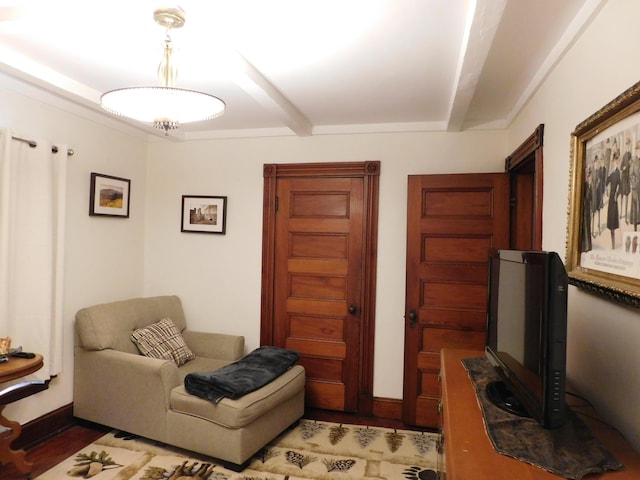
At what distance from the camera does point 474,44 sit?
1.85m

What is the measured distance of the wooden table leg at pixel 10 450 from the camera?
234 cm

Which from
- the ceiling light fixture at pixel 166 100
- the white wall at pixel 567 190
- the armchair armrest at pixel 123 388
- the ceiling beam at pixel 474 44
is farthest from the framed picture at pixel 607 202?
the armchair armrest at pixel 123 388

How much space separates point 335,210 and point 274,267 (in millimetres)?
734

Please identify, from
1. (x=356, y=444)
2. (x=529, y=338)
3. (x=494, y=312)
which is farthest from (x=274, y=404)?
(x=529, y=338)

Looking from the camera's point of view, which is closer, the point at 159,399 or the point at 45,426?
the point at 159,399

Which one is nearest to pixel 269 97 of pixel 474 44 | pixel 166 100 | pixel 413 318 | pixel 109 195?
pixel 166 100

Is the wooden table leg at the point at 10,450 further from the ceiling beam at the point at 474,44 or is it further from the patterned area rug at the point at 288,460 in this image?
the ceiling beam at the point at 474,44

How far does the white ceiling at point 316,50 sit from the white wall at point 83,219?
0.30m

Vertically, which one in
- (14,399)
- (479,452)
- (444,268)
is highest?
(444,268)

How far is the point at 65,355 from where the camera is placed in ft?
10.1

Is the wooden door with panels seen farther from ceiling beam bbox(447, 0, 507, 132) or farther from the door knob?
ceiling beam bbox(447, 0, 507, 132)

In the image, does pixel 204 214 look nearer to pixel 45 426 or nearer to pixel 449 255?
pixel 45 426

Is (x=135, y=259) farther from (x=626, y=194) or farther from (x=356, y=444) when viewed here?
(x=626, y=194)

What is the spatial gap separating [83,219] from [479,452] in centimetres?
318
